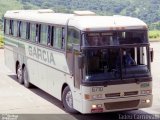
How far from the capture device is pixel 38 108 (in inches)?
492

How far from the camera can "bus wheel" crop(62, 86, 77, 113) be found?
11448 millimetres

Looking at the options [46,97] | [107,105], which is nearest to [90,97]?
[107,105]

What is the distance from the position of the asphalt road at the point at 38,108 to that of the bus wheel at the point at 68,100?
171 millimetres

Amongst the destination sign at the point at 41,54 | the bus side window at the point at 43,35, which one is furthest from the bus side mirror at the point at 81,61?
the bus side window at the point at 43,35

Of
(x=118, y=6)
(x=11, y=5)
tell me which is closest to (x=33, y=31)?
(x=11, y=5)

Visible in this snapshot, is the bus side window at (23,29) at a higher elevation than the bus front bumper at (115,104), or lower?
higher

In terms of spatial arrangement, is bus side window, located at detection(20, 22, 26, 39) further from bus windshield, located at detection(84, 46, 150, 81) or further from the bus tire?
bus windshield, located at detection(84, 46, 150, 81)

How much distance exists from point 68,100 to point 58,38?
197 cm

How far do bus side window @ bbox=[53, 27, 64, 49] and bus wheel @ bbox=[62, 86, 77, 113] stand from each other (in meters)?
1.33

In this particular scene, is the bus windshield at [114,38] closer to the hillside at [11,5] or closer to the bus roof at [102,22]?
the bus roof at [102,22]

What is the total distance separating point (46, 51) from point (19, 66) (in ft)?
13.3

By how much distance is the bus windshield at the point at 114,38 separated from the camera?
33.8 ft

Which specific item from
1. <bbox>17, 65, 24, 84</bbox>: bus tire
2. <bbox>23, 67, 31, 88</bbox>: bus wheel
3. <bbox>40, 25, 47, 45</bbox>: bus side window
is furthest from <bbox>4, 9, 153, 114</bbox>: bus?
<bbox>17, 65, 24, 84</bbox>: bus tire

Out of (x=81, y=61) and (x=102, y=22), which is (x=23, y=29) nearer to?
(x=102, y=22)
